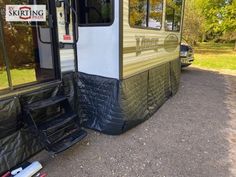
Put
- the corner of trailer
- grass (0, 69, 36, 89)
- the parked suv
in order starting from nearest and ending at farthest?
1. grass (0, 69, 36, 89)
2. the corner of trailer
3. the parked suv

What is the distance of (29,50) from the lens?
342cm

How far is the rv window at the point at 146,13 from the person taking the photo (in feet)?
10.8

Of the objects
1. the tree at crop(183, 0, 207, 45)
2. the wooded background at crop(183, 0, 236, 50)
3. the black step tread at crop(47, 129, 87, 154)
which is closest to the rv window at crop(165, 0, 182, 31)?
the black step tread at crop(47, 129, 87, 154)

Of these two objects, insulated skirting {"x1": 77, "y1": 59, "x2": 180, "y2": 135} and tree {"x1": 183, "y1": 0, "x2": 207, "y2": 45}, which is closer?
insulated skirting {"x1": 77, "y1": 59, "x2": 180, "y2": 135}

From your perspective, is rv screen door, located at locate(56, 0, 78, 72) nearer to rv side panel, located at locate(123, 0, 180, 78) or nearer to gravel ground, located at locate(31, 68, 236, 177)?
rv side panel, located at locate(123, 0, 180, 78)

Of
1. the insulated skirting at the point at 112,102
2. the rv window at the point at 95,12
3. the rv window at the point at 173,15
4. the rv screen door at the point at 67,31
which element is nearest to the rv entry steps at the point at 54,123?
the insulated skirting at the point at 112,102

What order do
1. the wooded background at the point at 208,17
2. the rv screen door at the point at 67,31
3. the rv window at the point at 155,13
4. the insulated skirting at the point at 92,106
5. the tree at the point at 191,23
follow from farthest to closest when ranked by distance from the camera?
the wooded background at the point at 208,17 < the tree at the point at 191,23 < the rv window at the point at 155,13 < the rv screen door at the point at 67,31 < the insulated skirting at the point at 92,106

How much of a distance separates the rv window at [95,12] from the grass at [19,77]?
1022mm

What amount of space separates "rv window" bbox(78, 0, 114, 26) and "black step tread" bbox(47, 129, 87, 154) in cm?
152

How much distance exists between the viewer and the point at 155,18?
411cm

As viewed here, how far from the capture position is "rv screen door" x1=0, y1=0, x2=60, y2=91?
2695 millimetres

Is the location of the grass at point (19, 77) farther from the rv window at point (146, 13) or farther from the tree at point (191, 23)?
the tree at point (191, 23)

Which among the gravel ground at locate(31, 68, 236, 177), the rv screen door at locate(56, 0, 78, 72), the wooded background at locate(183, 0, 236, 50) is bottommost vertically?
the gravel ground at locate(31, 68, 236, 177)

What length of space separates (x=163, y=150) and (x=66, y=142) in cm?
127
